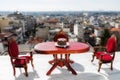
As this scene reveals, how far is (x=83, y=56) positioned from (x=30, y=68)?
1351mm

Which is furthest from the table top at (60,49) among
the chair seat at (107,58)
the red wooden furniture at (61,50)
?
the chair seat at (107,58)

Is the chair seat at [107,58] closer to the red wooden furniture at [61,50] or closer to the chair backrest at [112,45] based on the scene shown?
the chair backrest at [112,45]

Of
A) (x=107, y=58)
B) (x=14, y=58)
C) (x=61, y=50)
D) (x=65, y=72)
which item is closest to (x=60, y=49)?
(x=61, y=50)

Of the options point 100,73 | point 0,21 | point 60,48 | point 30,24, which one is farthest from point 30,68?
point 30,24

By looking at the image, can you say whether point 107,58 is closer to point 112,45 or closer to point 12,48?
point 112,45

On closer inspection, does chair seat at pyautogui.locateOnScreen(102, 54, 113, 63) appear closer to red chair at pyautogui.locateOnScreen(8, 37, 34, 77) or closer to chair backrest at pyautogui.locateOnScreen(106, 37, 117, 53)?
chair backrest at pyautogui.locateOnScreen(106, 37, 117, 53)

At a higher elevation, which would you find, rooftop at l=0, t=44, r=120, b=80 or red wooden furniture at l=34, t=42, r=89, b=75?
red wooden furniture at l=34, t=42, r=89, b=75

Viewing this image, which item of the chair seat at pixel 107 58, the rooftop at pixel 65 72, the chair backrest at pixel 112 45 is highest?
the chair backrest at pixel 112 45

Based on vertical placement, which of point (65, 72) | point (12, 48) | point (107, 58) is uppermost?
point (12, 48)

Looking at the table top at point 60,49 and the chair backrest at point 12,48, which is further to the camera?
the chair backrest at point 12,48

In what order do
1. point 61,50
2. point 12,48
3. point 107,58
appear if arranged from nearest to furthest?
1. point 61,50
2. point 12,48
3. point 107,58

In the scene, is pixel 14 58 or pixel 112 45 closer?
pixel 14 58

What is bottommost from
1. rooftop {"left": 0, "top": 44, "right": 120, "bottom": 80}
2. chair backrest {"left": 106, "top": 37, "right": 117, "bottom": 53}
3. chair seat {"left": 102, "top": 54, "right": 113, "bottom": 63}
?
rooftop {"left": 0, "top": 44, "right": 120, "bottom": 80}

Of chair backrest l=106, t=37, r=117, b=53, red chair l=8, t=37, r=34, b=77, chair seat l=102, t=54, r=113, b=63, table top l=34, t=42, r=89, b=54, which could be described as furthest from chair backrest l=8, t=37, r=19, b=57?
chair backrest l=106, t=37, r=117, b=53
